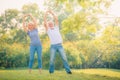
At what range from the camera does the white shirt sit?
22.4ft

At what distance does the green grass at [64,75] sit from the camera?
6.60m

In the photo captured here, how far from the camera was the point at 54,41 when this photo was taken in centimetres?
684

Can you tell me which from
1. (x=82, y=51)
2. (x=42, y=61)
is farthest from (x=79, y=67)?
(x=42, y=61)

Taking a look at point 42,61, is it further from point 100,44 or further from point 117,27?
point 117,27

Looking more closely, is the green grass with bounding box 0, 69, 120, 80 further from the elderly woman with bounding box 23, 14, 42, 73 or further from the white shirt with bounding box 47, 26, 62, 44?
the white shirt with bounding box 47, 26, 62, 44

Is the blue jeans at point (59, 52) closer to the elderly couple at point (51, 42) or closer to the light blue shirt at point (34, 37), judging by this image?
the elderly couple at point (51, 42)

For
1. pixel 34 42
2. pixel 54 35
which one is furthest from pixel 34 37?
pixel 54 35

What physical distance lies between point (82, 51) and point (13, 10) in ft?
7.88

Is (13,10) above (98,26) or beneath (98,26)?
above

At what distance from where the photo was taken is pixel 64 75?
6742 millimetres

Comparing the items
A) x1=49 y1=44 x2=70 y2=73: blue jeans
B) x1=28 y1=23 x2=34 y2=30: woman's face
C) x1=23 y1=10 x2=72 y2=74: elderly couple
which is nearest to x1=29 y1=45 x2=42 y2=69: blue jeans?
x1=23 y1=10 x2=72 y2=74: elderly couple

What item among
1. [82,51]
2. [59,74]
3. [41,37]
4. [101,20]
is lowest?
[59,74]

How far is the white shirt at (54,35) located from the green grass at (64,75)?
2.79 ft

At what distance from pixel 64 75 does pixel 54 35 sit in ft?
3.72
